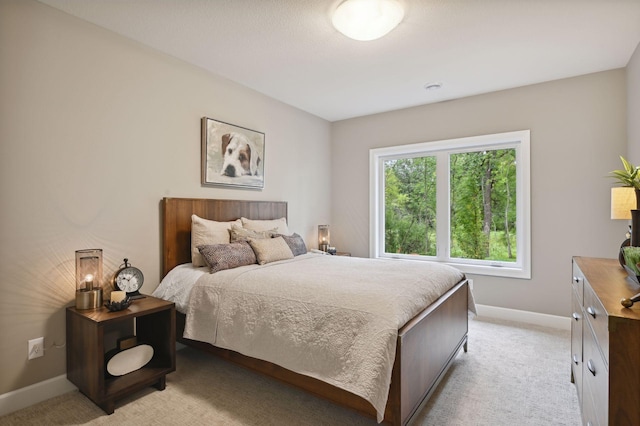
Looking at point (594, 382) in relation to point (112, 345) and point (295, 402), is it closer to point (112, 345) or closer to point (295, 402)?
point (295, 402)

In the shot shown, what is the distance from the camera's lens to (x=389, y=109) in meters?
4.45

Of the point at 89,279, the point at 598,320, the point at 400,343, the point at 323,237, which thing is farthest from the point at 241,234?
the point at 598,320

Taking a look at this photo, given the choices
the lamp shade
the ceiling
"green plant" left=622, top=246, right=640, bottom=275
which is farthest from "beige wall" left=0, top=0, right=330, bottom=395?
the lamp shade

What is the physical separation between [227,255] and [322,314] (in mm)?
1149

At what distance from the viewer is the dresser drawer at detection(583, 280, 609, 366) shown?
117 cm

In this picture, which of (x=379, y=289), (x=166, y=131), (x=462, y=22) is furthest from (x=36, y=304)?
(x=462, y=22)

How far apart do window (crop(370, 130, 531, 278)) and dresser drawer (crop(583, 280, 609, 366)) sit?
221cm

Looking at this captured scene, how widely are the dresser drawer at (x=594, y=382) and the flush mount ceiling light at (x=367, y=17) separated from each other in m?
2.11

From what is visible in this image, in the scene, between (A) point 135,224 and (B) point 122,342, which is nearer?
(B) point 122,342

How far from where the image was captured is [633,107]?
2.91 metres

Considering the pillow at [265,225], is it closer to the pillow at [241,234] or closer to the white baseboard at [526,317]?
the pillow at [241,234]

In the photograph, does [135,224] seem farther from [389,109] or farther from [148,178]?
[389,109]

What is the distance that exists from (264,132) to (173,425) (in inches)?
115

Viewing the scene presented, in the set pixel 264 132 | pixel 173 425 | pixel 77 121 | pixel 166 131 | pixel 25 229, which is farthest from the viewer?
pixel 264 132
